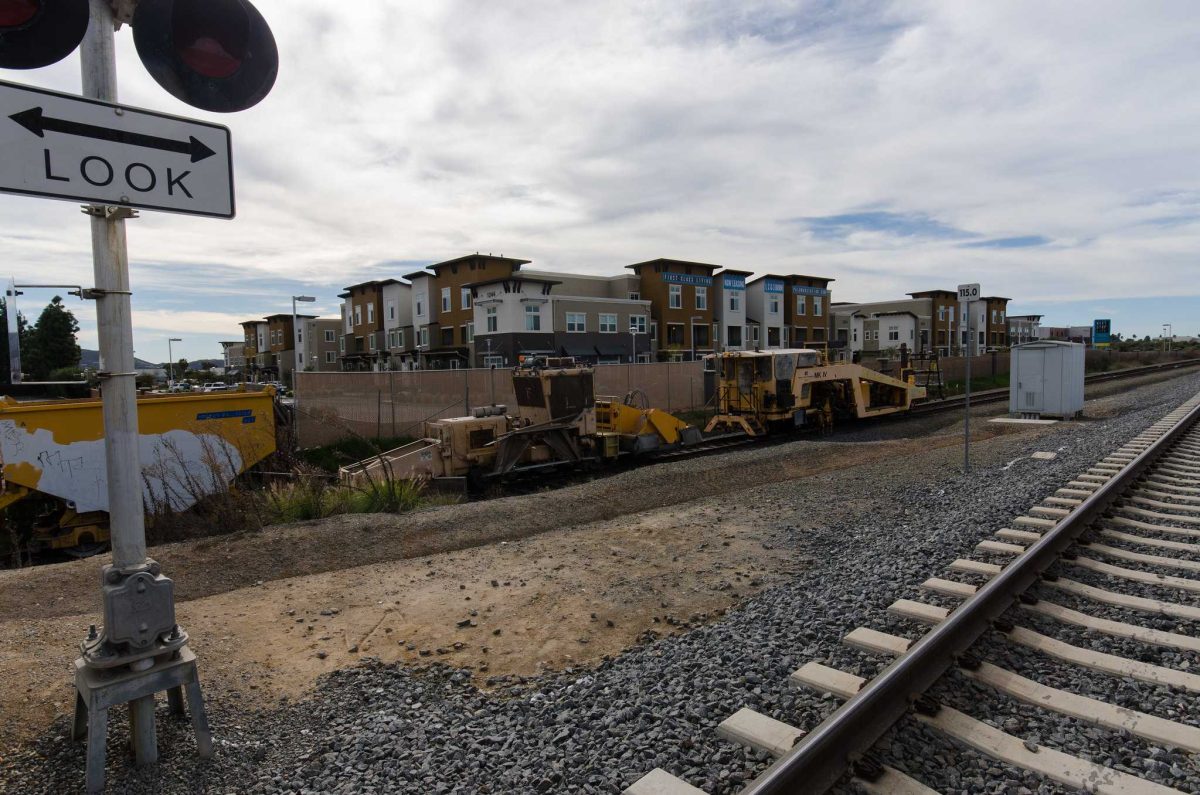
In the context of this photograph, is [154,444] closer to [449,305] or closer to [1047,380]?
[1047,380]

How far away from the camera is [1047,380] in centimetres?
1873

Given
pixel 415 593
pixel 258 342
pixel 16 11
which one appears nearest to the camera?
pixel 16 11

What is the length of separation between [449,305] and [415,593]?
52136mm

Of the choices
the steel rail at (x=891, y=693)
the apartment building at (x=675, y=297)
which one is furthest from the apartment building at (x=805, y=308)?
the steel rail at (x=891, y=693)

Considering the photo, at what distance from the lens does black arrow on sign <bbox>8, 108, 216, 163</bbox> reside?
239 centimetres

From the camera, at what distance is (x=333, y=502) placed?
9.71 meters

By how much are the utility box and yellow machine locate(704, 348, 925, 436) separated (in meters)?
4.08

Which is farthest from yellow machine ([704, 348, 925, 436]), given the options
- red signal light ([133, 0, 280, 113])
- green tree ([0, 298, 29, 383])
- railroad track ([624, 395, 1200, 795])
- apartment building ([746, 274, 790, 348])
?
apartment building ([746, 274, 790, 348])

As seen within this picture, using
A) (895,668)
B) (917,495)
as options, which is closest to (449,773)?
(895,668)

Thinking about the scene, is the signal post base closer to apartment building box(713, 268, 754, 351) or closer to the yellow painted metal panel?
the yellow painted metal panel

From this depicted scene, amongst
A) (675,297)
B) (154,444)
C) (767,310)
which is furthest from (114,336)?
(767,310)

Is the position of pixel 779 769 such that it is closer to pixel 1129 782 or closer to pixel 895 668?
pixel 895 668

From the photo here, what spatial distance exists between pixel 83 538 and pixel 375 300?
5811 centimetres

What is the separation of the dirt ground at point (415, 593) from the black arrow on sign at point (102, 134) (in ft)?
9.77
